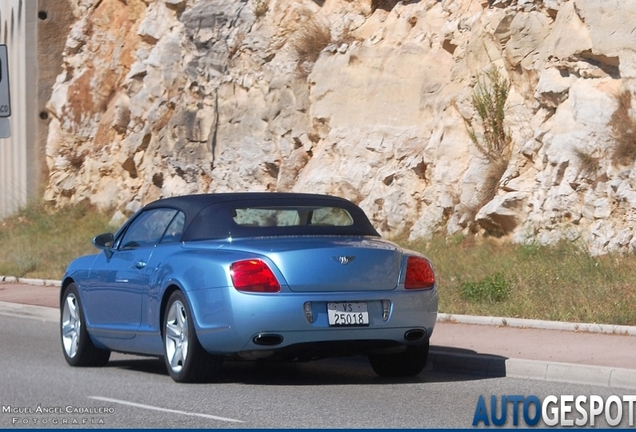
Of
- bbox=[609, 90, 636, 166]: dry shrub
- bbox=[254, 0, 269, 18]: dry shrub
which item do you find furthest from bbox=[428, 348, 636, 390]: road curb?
bbox=[254, 0, 269, 18]: dry shrub

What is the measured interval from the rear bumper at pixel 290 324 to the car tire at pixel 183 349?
15 cm

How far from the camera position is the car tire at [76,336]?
11.2 m

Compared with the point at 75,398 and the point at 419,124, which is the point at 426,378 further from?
the point at 419,124

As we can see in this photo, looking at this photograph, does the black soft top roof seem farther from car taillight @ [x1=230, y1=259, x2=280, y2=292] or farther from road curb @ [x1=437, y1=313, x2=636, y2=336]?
road curb @ [x1=437, y1=313, x2=636, y2=336]

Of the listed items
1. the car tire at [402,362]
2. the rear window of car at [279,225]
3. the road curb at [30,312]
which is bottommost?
the road curb at [30,312]

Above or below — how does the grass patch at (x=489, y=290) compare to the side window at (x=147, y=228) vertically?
below

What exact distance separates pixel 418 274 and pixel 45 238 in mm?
22929

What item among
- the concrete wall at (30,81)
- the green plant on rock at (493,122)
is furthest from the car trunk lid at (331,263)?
the concrete wall at (30,81)

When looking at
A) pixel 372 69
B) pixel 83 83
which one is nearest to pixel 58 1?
pixel 83 83

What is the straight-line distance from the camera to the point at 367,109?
23.7m

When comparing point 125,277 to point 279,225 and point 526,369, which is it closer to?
point 279,225

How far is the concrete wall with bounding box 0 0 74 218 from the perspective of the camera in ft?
116

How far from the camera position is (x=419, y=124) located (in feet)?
74.4

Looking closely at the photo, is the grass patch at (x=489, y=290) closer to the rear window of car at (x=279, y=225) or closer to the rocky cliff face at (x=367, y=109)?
the rocky cliff face at (x=367, y=109)
